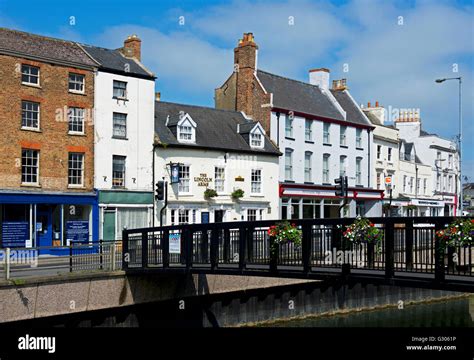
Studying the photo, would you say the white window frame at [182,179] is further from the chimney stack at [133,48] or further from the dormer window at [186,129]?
the chimney stack at [133,48]

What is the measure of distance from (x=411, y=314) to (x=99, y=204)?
55.4 feet

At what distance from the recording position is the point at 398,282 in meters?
13.1

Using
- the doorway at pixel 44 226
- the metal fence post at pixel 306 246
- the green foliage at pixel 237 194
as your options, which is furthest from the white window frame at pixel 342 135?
the metal fence post at pixel 306 246

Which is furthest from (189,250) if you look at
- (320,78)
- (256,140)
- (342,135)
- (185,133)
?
(320,78)

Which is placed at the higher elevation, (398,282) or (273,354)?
(398,282)

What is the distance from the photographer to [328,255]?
15.0 meters

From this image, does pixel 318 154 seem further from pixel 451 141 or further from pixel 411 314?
pixel 451 141

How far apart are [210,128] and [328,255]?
2296 cm

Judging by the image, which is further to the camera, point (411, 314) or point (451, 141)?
point (451, 141)

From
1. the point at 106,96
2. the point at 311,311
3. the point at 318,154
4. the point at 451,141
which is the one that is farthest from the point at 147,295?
the point at 451,141

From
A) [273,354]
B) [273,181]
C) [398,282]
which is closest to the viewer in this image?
[398,282]

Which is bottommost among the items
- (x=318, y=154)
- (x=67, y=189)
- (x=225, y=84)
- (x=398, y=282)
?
(x=398, y=282)

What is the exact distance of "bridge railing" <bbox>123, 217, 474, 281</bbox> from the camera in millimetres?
13055

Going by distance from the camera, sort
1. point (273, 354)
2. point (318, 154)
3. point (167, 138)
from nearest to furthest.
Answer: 1. point (273, 354)
2. point (167, 138)
3. point (318, 154)
